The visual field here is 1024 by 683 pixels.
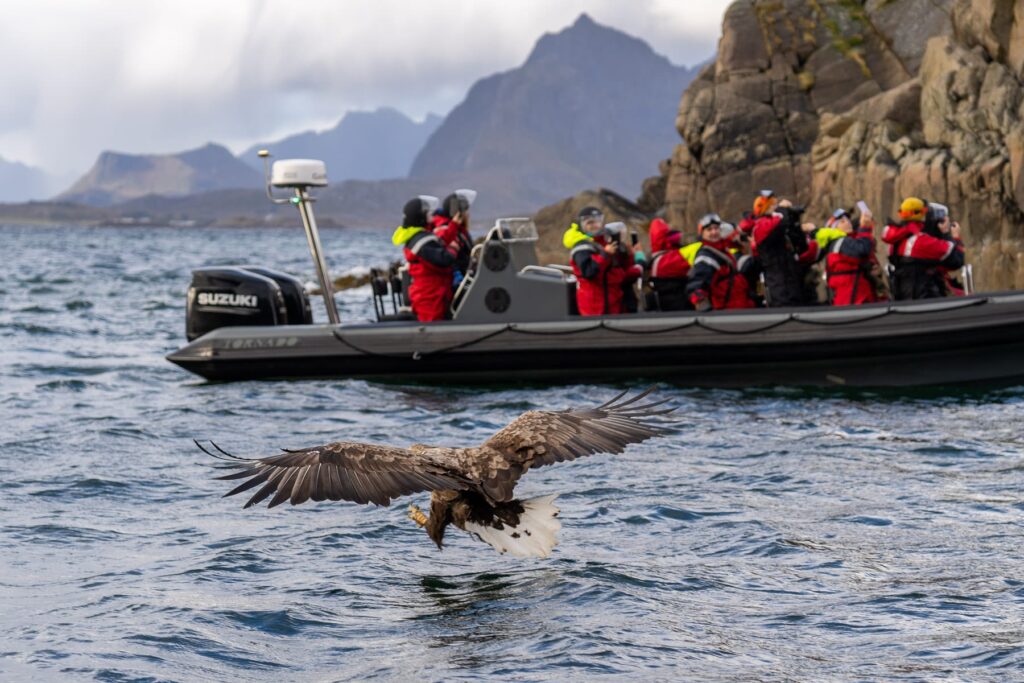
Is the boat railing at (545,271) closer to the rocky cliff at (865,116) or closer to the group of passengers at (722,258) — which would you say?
the group of passengers at (722,258)

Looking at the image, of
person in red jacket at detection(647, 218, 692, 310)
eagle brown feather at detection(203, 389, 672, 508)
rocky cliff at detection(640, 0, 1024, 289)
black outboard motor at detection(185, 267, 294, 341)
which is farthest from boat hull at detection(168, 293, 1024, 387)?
rocky cliff at detection(640, 0, 1024, 289)

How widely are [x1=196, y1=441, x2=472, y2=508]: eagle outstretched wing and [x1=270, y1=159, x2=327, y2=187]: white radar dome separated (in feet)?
22.5

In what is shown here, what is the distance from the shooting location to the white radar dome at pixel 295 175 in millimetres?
11891

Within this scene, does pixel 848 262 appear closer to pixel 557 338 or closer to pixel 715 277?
pixel 715 277

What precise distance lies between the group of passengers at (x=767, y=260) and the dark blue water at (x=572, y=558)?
1.17 m

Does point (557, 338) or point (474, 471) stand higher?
point (557, 338)

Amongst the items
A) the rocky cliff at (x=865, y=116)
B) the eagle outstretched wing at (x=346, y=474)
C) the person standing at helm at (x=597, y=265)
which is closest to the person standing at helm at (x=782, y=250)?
the person standing at helm at (x=597, y=265)

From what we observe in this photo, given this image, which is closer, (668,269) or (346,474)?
(346,474)

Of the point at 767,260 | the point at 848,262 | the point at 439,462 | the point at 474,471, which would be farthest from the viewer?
the point at 767,260

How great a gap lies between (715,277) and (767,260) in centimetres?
51

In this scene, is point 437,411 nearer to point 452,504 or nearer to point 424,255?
point 424,255

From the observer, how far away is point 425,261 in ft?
39.3

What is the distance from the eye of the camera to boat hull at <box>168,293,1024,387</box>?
10977mm

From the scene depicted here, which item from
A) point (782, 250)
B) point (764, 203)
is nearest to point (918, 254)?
point (782, 250)
